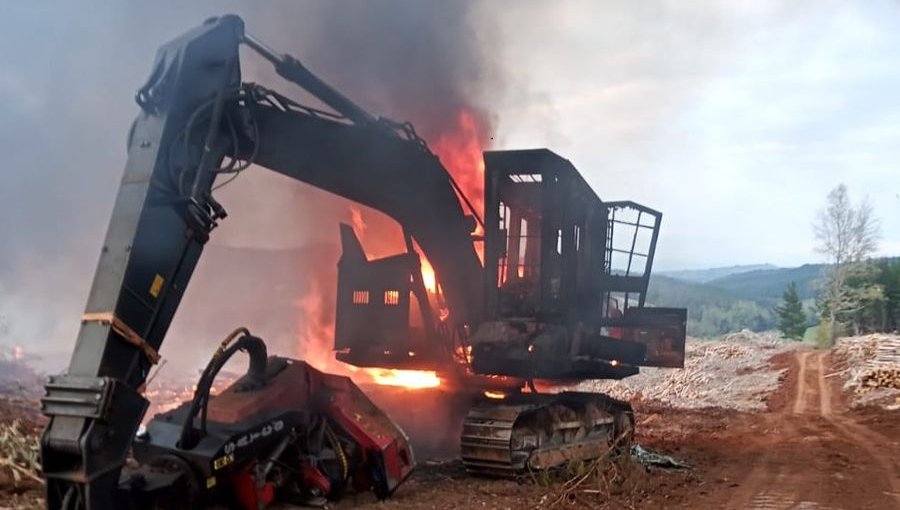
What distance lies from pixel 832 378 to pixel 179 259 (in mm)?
24294

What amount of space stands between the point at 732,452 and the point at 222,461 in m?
9.67

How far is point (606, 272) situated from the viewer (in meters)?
12.3

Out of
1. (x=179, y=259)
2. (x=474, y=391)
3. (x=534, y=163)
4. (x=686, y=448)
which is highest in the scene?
(x=534, y=163)

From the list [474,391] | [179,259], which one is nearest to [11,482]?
[179,259]

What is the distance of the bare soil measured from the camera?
865 centimetres

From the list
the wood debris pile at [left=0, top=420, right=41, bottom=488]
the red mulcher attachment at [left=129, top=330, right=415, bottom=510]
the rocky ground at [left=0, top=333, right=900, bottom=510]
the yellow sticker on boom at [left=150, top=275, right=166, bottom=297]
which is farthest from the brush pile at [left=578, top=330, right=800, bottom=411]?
the yellow sticker on boom at [left=150, top=275, right=166, bottom=297]

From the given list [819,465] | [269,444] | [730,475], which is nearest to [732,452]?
[819,465]

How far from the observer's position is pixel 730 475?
10898 millimetres

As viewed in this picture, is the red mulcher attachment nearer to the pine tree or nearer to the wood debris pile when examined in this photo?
the wood debris pile

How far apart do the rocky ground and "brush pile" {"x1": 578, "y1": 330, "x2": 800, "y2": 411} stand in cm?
6

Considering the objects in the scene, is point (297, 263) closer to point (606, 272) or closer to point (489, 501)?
point (606, 272)

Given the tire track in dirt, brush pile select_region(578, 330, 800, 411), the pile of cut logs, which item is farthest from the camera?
brush pile select_region(578, 330, 800, 411)

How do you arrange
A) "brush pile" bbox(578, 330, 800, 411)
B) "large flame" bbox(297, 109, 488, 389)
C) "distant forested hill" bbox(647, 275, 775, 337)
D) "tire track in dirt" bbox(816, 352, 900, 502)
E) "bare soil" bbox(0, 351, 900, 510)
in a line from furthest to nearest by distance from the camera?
"distant forested hill" bbox(647, 275, 775, 337)
"brush pile" bbox(578, 330, 800, 411)
"large flame" bbox(297, 109, 488, 389)
"tire track in dirt" bbox(816, 352, 900, 502)
"bare soil" bbox(0, 351, 900, 510)

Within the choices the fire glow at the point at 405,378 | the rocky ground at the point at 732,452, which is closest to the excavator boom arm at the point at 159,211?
the rocky ground at the point at 732,452
